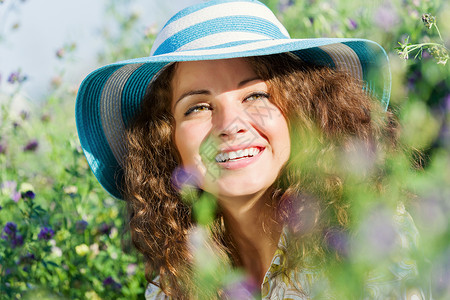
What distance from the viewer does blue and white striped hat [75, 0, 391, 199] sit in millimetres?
1119

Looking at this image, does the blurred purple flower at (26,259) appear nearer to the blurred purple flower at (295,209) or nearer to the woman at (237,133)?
the woman at (237,133)

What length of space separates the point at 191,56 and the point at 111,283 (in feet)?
3.02

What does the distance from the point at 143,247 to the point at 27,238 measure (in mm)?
425

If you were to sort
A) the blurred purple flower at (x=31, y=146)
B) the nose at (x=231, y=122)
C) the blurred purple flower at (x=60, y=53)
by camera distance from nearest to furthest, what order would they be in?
the nose at (x=231, y=122) → the blurred purple flower at (x=31, y=146) → the blurred purple flower at (x=60, y=53)

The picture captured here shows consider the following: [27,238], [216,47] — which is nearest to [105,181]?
[27,238]

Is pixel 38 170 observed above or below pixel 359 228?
below

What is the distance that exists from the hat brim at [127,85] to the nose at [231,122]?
12 centimetres

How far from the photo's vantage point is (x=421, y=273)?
0.96 feet

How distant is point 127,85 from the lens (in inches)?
56.7

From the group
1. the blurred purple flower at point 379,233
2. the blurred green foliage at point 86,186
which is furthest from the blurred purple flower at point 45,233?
the blurred purple flower at point 379,233

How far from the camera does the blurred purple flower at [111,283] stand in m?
1.67

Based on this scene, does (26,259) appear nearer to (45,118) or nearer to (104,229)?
(104,229)

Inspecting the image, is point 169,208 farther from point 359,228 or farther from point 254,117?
point 359,228

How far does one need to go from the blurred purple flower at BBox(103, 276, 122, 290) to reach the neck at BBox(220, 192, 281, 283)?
47 centimetres
